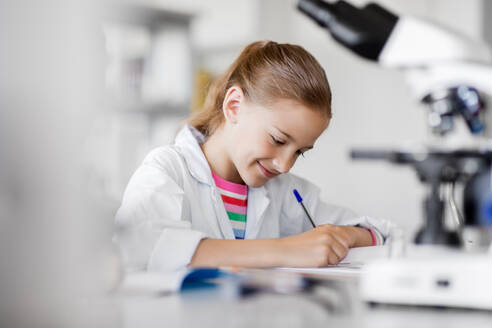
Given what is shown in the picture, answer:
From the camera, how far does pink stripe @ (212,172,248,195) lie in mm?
1345

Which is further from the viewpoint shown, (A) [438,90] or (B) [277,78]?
(B) [277,78]

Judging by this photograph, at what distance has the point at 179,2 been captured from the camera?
280 cm

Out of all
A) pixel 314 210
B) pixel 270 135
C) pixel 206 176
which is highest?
pixel 270 135

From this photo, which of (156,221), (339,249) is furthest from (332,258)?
(156,221)

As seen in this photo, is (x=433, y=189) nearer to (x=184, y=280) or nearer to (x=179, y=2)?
(x=184, y=280)

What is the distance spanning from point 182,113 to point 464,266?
2.40 metres

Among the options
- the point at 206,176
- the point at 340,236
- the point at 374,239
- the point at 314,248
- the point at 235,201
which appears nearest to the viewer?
the point at 314,248

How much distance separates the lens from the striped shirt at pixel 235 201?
131 cm

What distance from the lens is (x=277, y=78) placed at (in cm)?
122

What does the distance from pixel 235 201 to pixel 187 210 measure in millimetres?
192

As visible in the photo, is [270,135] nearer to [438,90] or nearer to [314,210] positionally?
[314,210]

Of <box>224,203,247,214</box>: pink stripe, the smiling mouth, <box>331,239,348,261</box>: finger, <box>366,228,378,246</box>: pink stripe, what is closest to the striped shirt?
<box>224,203,247,214</box>: pink stripe

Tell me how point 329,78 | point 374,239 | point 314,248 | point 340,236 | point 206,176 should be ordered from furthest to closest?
1. point 329,78
2. point 206,176
3. point 374,239
4. point 340,236
5. point 314,248

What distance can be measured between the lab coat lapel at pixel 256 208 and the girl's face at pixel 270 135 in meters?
0.07
